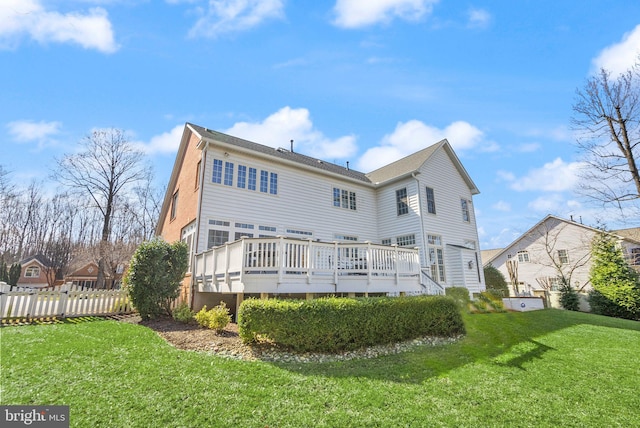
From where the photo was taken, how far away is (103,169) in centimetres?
2469

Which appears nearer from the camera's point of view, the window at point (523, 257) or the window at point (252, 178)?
the window at point (252, 178)

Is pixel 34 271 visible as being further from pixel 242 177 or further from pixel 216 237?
pixel 242 177

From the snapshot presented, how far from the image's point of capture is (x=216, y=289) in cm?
907

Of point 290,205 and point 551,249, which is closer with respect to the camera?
point 290,205

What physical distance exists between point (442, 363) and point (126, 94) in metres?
11.7

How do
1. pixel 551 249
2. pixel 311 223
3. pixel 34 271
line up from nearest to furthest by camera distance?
pixel 311 223, pixel 551 249, pixel 34 271

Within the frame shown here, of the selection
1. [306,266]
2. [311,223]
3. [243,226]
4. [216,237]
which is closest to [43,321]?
[216,237]

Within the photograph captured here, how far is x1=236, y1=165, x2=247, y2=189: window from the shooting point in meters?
12.6

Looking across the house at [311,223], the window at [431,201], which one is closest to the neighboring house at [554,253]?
the house at [311,223]

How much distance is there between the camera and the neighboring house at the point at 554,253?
23828 mm

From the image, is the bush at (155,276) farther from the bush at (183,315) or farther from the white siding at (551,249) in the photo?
the white siding at (551,249)

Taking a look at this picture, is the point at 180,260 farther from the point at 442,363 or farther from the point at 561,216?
the point at 561,216

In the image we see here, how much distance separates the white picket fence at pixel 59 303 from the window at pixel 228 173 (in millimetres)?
5753

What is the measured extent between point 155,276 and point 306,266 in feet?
18.1
